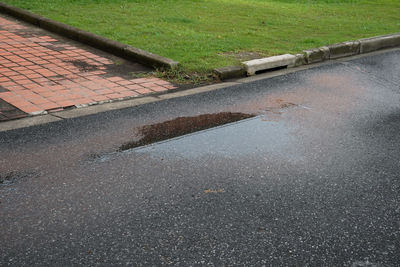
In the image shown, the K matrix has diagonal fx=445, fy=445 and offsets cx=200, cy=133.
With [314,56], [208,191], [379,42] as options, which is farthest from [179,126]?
[379,42]

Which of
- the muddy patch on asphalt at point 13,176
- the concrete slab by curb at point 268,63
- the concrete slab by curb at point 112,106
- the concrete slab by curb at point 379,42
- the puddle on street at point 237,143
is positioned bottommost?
the muddy patch on asphalt at point 13,176

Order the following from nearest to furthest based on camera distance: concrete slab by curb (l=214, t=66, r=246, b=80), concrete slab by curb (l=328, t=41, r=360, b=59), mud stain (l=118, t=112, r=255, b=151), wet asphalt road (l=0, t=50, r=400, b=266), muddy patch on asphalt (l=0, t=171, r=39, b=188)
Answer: wet asphalt road (l=0, t=50, r=400, b=266) → muddy patch on asphalt (l=0, t=171, r=39, b=188) → mud stain (l=118, t=112, r=255, b=151) → concrete slab by curb (l=214, t=66, r=246, b=80) → concrete slab by curb (l=328, t=41, r=360, b=59)

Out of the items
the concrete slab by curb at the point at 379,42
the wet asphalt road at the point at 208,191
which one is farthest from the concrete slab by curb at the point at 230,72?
the concrete slab by curb at the point at 379,42

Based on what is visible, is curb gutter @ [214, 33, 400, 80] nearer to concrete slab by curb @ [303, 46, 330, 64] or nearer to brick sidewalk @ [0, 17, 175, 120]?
concrete slab by curb @ [303, 46, 330, 64]

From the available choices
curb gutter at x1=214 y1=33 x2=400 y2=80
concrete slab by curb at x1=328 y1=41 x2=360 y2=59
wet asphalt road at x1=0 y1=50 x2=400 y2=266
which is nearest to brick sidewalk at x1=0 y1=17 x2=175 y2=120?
wet asphalt road at x1=0 y1=50 x2=400 y2=266

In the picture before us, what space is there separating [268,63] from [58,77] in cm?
297

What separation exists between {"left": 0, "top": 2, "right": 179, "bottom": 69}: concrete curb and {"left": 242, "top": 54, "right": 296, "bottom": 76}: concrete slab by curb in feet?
3.43

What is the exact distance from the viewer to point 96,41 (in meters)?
7.27

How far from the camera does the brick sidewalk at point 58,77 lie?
4.92 m

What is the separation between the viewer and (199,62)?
646 cm

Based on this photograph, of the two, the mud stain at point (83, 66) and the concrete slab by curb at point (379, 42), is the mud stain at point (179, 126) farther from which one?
the concrete slab by curb at point (379, 42)

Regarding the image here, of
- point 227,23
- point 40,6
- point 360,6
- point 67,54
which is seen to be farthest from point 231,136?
point 360,6

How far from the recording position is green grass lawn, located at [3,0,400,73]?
23.7 feet

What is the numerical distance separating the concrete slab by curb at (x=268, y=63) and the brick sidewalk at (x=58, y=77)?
1296mm
